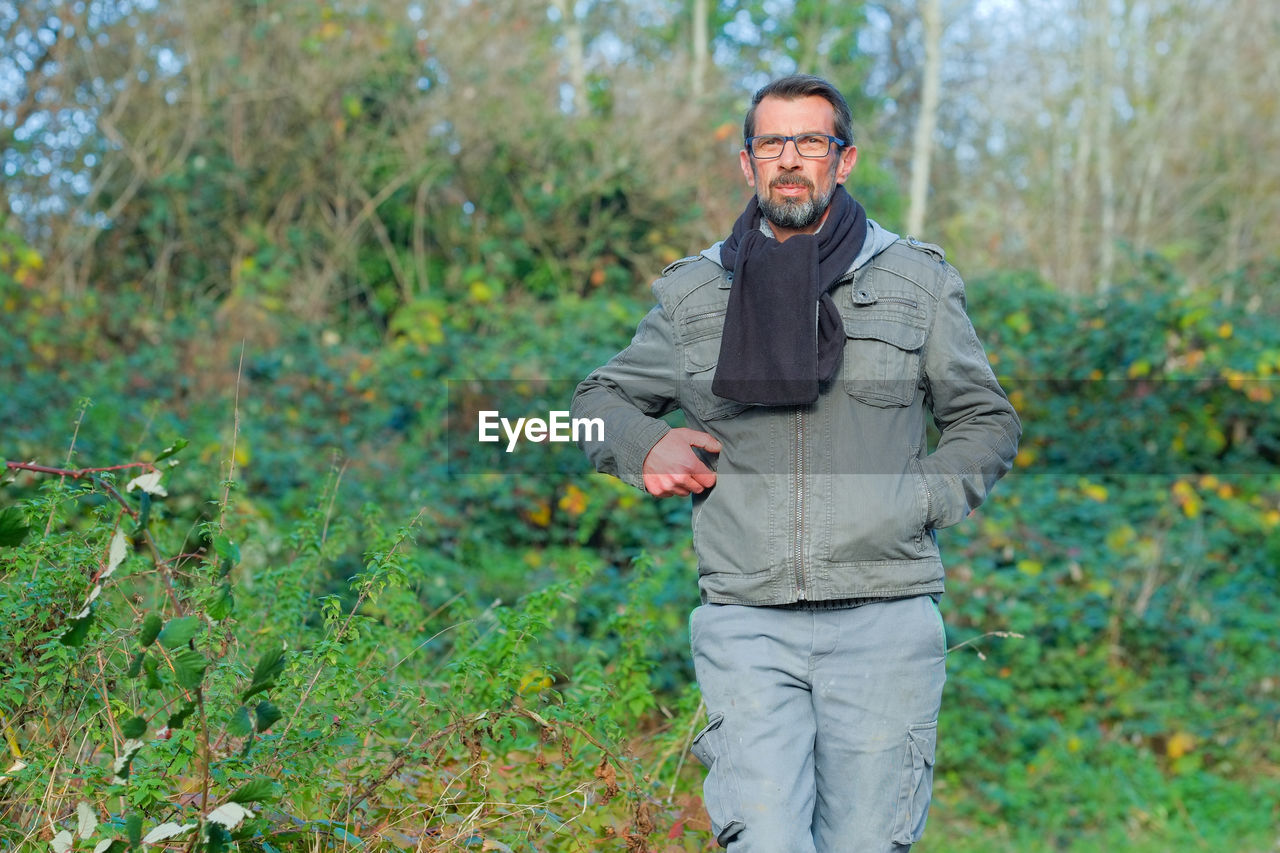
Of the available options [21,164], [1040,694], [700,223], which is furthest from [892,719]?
[21,164]

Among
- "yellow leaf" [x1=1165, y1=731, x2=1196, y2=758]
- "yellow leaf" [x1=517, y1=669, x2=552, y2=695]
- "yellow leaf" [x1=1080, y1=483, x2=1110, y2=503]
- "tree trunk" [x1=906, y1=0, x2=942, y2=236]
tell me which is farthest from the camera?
"tree trunk" [x1=906, y1=0, x2=942, y2=236]

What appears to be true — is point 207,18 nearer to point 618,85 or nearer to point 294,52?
point 294,52

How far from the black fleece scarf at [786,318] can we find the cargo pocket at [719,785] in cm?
77

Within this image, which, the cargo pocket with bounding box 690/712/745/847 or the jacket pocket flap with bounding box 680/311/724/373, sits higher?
the jacket pocket flap with bounding box 680/311/724/373

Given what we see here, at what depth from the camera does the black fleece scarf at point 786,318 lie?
9.84 feet

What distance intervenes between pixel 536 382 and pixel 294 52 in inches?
185

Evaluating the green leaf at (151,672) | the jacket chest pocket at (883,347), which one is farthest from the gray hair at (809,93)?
the green leaf at (151,672)

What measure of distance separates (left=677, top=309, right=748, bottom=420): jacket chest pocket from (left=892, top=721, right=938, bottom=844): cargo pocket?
0.85 metres

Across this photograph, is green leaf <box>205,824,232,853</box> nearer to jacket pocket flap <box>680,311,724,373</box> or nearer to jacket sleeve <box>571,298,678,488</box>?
jacket sleeve <box>571,298,678,488</box>

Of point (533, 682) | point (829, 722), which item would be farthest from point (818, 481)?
point (533, 682)

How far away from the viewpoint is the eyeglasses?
317 cm

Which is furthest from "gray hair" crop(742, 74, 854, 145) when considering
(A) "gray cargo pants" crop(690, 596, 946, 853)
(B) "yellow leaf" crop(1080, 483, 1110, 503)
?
(B) "yellow leaf" crop(1080, 483, 1110, 503)

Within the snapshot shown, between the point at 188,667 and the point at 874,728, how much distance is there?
57.8 inches

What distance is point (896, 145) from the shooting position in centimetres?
2091
